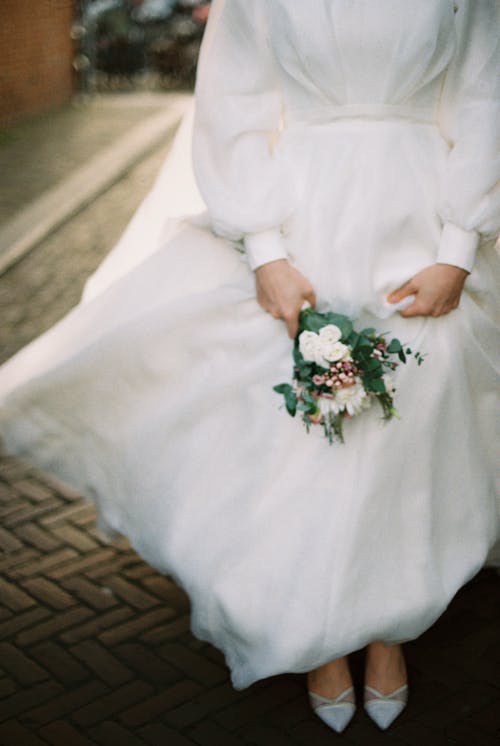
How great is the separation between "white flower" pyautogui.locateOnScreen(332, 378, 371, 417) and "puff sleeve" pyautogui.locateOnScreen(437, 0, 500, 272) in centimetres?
45

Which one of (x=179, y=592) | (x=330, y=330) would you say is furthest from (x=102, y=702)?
(x=330, y=330)

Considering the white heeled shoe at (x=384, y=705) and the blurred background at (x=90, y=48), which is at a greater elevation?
the white heeled shoe at (x=384, y=705)

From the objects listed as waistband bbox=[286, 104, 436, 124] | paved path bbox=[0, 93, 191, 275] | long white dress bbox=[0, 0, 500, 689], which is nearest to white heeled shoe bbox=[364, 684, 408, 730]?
long white dress bbox=[0, 0, 500, 689]

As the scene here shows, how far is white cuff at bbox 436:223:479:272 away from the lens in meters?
2.53

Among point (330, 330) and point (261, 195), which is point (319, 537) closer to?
point (330, 330)

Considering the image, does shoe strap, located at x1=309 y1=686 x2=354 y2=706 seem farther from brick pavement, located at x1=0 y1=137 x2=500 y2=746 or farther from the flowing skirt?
the flowing skirt

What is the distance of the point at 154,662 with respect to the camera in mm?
3000

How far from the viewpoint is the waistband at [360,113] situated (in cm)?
250

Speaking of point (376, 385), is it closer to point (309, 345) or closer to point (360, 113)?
point (309, 345)

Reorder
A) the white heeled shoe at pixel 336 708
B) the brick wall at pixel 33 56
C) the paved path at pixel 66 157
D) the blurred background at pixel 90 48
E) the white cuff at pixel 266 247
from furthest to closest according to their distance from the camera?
the blurred background at pixel 90 48 → the brick wall at pixel 33 56 → the paved path at pixel 66 157 → the white heeled shoe at pixel 336 708 → the white cuff at pixel 266 247

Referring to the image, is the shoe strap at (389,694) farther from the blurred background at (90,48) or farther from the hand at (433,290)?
the blurred background at (90,48)

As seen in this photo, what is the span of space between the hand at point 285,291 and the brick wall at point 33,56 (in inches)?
388

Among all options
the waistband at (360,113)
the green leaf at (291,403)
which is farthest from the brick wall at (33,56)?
the green leaf at (291,403)

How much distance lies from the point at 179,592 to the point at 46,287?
3.51m
